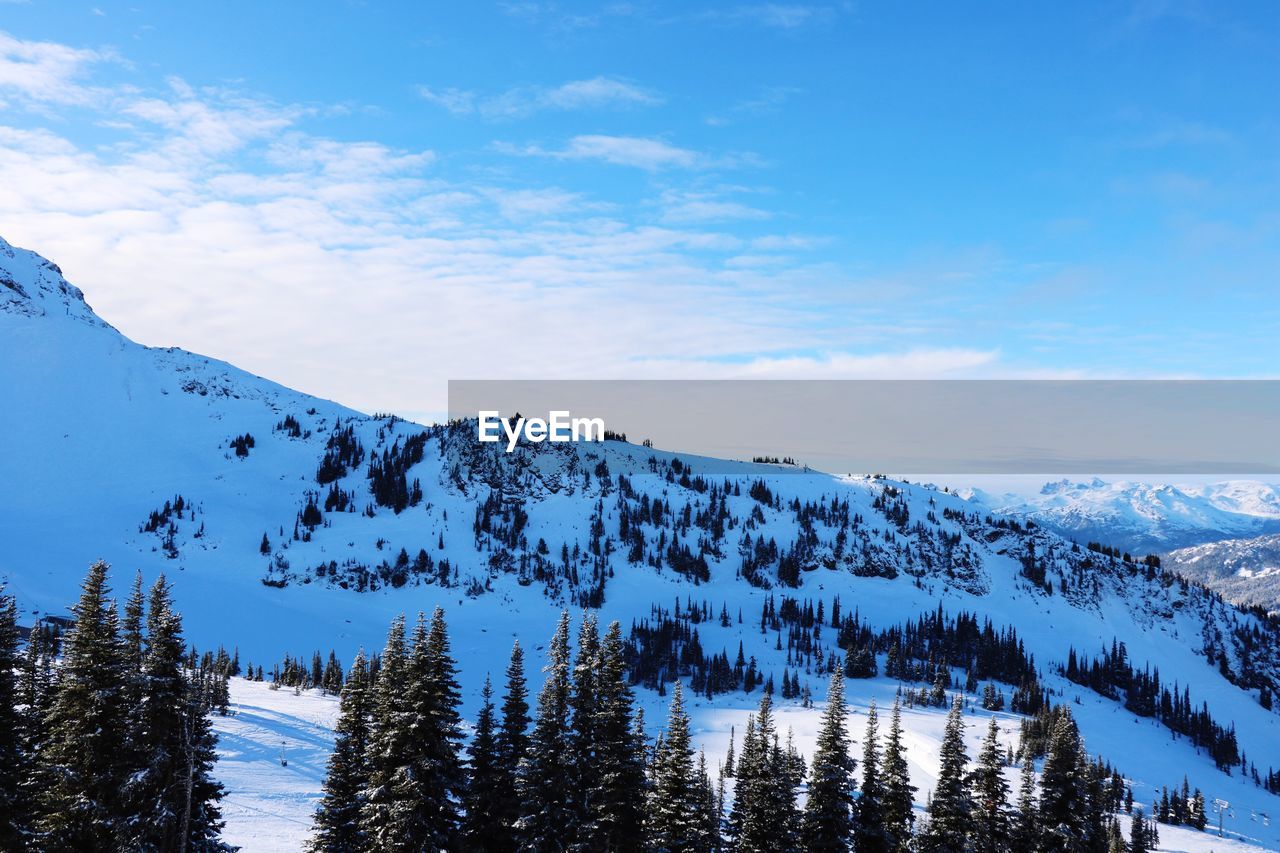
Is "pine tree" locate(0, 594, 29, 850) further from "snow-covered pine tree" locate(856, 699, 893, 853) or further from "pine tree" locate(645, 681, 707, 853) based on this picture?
"snow-covered pine tree" locate(856, 699, 893, 853)

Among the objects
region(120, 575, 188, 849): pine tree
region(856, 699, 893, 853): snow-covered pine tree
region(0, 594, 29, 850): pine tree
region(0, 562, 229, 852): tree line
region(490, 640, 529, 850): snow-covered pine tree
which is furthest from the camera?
region(856, 699, 893, 853): snow-covered pine tree

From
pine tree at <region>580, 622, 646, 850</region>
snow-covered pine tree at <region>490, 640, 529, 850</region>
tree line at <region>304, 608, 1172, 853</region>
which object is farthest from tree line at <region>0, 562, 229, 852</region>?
pine tree at <region>580, 622, 646, 850</region>

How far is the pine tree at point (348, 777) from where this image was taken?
4000cm

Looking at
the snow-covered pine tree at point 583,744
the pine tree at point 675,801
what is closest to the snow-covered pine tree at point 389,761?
the snow-covered pine tree at point 583,744

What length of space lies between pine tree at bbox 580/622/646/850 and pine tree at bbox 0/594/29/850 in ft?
81.4

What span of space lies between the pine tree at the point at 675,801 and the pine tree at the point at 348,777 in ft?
51.3

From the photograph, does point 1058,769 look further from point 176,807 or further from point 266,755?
point 266,755

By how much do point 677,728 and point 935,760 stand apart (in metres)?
138

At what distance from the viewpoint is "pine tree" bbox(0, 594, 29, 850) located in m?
30.9

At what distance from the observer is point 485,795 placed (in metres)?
42.7

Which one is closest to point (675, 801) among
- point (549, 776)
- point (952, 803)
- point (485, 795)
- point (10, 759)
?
point (549, 776)

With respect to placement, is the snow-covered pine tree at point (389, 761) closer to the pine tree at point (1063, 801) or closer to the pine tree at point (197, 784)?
the pine tree at point (197, 784)

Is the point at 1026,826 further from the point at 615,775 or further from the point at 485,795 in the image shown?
the point at 485,795

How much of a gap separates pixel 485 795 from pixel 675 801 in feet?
36.3
